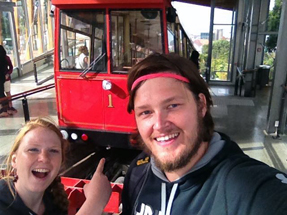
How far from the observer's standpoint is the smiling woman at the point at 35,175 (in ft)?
4.89

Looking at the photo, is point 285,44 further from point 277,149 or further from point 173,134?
point 173,134

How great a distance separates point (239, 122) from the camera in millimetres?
6660

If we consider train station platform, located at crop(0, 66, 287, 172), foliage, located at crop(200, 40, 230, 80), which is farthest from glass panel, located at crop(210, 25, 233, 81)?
train station platform, located at crop(0, 66, 287, 172)

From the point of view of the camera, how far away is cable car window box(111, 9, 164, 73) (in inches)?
150

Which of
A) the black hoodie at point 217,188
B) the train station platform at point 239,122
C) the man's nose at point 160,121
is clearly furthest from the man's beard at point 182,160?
the train station platform at point 239,122

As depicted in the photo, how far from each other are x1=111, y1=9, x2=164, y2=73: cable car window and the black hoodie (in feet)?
9.05

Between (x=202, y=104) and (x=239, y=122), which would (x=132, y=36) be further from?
(x=239, y=122)

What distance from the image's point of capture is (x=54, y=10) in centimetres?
404

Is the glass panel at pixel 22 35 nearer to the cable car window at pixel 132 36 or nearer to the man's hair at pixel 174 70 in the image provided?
the cable car window at pixel 132 36

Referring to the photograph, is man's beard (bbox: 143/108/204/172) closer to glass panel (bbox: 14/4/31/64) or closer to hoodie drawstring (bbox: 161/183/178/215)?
hoodie drawstring (bbox: 161/183/178/215)

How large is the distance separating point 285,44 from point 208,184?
5.41m

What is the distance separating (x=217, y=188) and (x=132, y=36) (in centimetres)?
322

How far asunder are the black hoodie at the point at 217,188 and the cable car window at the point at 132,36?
276cm

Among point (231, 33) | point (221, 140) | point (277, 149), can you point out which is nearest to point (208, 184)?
point (221, 140)
